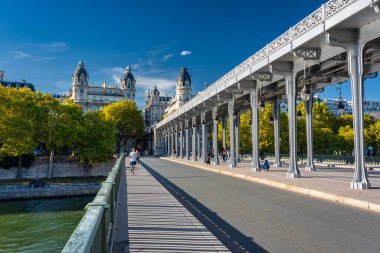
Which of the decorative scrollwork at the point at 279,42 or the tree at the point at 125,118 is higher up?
the tree at the point at 125,118

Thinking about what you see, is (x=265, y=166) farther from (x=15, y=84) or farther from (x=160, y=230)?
(x=15, y=84)

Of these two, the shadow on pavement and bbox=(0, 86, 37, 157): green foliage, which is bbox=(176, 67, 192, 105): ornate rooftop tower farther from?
the shadow on pavement

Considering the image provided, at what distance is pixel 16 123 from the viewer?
1970 inches

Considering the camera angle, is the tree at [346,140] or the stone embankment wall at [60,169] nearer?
the stone embankment wall at [60,169]

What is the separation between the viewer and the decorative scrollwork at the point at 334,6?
14109mm

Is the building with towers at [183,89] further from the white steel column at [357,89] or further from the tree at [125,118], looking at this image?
A: the white steel column at [357,89]

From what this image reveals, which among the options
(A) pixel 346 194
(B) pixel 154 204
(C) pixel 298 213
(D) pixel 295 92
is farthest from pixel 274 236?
(D) pixel 295 92

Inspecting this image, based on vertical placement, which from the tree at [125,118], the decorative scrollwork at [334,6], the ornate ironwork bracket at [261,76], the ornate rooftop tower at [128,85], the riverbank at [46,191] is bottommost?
the riverbank at [46,191]

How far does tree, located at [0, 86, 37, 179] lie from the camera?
49719 millimetres

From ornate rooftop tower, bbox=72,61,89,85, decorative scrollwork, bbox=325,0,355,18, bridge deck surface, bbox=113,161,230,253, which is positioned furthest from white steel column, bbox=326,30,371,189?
ornate rooftop tower, bbox=72,61,89,85

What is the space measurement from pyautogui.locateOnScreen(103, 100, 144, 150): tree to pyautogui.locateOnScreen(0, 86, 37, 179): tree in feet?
191

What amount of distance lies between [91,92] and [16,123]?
→ 9531 centimetres

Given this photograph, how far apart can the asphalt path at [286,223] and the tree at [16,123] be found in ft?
140

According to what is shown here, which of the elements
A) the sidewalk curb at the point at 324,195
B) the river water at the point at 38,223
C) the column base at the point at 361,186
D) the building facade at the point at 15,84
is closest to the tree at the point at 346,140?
the river water at the point at 38,223
